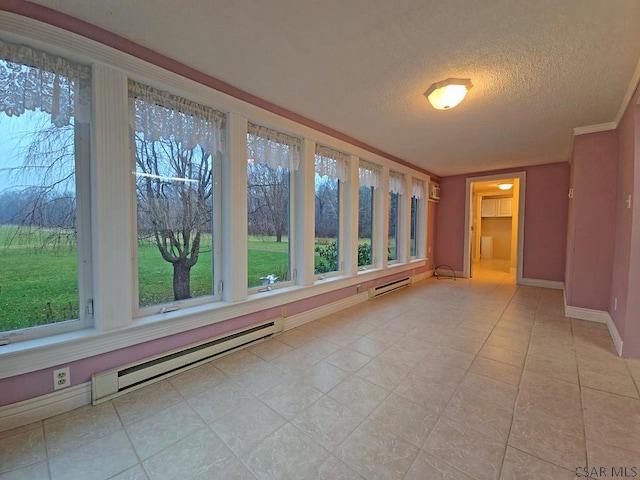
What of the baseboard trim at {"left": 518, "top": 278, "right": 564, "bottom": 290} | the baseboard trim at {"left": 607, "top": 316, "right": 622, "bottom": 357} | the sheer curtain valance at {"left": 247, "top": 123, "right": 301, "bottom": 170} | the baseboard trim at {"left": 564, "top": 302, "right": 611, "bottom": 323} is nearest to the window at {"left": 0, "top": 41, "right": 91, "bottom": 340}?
the sheer curtain valance at {"left": 247, "top": 123, "right": 301, "bottom": 170}

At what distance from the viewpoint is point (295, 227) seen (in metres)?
3.20

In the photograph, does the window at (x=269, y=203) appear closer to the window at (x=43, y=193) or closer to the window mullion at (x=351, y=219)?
the window mullion at (x=351, y=219)

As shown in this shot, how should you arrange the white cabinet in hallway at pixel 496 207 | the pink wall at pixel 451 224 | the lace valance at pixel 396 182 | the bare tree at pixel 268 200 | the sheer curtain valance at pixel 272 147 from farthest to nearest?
the white cabinet in hallway at pixel 496 207, the pink wall at pixel 451 224, the lace valance at pixel 396 182, the bare tree at pixel 268 200, the sheer curtain valance at pixel 272 147

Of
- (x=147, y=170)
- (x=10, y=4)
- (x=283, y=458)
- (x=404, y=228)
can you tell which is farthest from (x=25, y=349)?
(x=404, y=228)

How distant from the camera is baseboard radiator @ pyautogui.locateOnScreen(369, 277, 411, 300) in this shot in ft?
14.2

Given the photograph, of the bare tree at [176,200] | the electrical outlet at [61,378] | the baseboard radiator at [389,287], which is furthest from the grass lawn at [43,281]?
the baseboard radiator at [389,287]

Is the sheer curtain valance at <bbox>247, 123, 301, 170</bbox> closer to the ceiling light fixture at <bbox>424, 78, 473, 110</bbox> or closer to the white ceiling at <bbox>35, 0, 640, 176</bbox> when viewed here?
the white ceiling at <bbox>35, 0, 640, 176</bbox>

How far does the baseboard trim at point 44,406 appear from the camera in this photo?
150cm

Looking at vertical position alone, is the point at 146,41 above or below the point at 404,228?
above

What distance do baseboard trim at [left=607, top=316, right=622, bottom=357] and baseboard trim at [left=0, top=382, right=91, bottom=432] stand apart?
434cm

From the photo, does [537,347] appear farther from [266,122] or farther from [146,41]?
[146,41]

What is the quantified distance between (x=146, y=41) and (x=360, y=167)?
9.47ft

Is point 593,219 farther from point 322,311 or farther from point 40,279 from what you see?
point 40,279

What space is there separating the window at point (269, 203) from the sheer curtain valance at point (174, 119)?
0.38 meters
